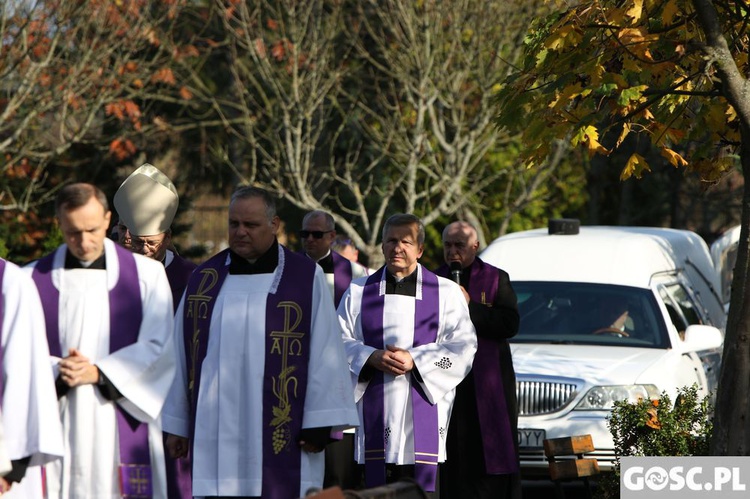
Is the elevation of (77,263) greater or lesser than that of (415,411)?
greater

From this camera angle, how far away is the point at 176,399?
6637 mm

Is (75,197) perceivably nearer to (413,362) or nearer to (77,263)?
(77,263)

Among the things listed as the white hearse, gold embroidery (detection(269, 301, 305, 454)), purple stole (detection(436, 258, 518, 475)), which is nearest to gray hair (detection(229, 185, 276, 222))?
gold embroidery (detection(269, 301, 305, 454))

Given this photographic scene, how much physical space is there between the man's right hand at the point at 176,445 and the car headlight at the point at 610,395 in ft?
14.4

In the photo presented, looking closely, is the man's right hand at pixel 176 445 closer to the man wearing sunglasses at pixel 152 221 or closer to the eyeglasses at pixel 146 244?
the man wearing sunglasses at pixel 152 221

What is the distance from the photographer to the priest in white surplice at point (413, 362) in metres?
8.05

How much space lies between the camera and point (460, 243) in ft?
29.4

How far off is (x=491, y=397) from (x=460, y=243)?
1.00 meters

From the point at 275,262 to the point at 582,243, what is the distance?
569 centimetres

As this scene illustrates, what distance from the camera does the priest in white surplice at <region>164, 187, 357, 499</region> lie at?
654 centimetres

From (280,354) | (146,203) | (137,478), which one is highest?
(146,203)

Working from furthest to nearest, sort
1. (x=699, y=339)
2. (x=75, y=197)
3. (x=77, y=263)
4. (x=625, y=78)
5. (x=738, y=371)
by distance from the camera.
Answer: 1. (x=699, y=339)
2. (x=738, y=371)
3. (x=625, y=78)
4. (x=77, y=263)
5. (x=75, y=197)

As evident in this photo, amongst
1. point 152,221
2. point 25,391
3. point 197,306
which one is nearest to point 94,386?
point 25,391

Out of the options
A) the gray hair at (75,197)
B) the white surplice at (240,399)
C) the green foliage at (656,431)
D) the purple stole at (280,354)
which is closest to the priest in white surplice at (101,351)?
the gray hair at (75,197)
